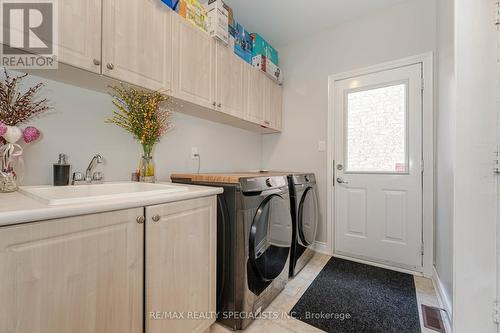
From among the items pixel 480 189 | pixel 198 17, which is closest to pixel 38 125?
pixel 198 17

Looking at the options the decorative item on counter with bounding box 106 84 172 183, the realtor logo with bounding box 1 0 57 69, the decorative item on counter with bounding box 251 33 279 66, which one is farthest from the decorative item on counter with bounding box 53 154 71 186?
the decorative item on counter with bounding box 251 33 279 66

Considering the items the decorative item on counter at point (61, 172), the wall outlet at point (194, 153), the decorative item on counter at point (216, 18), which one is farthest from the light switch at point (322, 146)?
the decorative item on counter at point (61, 172)

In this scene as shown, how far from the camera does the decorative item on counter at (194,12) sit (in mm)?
1566

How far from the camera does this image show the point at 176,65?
1.51m

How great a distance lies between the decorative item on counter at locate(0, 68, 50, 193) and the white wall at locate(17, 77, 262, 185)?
67 millimetres

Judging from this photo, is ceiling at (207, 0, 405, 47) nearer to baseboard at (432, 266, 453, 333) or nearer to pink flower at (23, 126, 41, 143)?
pink flower at (23, 126, 41, 143)

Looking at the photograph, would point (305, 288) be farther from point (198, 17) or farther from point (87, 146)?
point (198, 17)

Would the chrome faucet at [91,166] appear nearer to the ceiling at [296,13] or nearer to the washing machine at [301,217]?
the washing machine at [301,217]

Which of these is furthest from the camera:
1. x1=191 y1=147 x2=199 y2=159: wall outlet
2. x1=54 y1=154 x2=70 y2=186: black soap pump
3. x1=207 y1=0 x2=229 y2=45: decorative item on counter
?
x1=191 y1=147 x2=199 y2=159: wall outlet

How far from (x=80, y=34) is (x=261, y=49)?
182cm

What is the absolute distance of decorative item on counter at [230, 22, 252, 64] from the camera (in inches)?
82.3

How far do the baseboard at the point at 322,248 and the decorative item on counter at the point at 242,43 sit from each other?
87.9 inches

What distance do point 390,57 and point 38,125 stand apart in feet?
9.73

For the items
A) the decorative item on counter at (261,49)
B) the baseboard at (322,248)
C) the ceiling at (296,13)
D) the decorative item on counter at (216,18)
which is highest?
the ceiling at (296,13)
